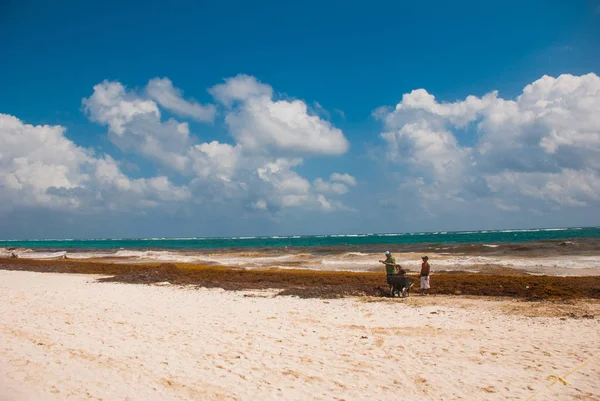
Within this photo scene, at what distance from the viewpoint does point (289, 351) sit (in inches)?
366

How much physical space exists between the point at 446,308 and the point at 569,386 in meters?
7.47

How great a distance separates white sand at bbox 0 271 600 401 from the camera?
23.2ft

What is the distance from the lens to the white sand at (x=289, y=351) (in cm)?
707

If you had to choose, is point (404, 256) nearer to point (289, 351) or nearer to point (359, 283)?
point (359, 283)

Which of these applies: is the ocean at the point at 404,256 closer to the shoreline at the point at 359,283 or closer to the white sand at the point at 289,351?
the shoreline at the point at 359,283

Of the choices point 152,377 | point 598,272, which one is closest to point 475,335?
point 152,377

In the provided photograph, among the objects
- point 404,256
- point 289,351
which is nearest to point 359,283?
point 289,351

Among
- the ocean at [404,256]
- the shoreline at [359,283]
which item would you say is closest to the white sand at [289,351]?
the shoreline at [359,283]

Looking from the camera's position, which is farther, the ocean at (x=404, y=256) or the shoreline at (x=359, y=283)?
Answer: the ocean at (x=404, y=256)

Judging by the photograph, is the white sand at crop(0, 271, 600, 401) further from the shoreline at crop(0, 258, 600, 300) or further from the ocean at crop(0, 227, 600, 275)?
the ocean at crop(0, 227, 600, 275)

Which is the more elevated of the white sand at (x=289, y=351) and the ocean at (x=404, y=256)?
the white sand at (x=289, y=351)

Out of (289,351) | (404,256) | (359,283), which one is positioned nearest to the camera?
(289,351)

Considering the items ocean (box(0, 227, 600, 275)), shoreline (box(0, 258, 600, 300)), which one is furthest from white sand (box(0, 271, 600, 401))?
ocean (box(0, 227, 600, 275))

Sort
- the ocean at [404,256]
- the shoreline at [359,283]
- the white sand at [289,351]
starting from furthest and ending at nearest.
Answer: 1. the ocean at [404,256]
2. the shoreline at [359,283]
3. the white sand at [289,351]
